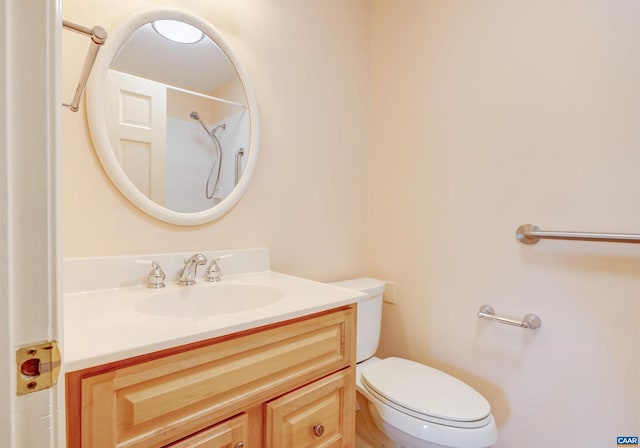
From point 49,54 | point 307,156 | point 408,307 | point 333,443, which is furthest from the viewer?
point 408,307

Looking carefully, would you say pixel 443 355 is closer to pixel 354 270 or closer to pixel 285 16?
pixel 354 270

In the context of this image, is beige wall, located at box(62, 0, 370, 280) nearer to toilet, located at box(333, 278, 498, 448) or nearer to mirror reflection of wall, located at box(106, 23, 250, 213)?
mirror reflection of wall, located at box(106, 23, 250, 213)

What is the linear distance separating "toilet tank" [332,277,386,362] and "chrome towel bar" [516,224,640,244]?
601 mm

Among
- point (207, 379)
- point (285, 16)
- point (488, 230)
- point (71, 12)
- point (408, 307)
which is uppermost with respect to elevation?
point (285, 16)

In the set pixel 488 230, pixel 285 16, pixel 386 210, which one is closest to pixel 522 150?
pixel 488 230

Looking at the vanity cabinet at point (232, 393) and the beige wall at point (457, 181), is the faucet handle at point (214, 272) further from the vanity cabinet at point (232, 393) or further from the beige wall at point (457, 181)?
the vanity cabinet at point (232, 393)

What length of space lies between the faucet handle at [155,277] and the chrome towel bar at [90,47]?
46 cm

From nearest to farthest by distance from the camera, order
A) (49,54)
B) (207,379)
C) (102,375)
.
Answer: (49,54), (102,375), (207,379)

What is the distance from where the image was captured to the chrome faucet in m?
1.00

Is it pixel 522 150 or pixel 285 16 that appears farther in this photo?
pixel 285 16

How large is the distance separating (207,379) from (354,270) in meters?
1.10

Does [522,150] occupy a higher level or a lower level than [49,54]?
higher

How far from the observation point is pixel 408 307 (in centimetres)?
152

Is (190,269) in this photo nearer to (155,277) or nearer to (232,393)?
(155,277)
